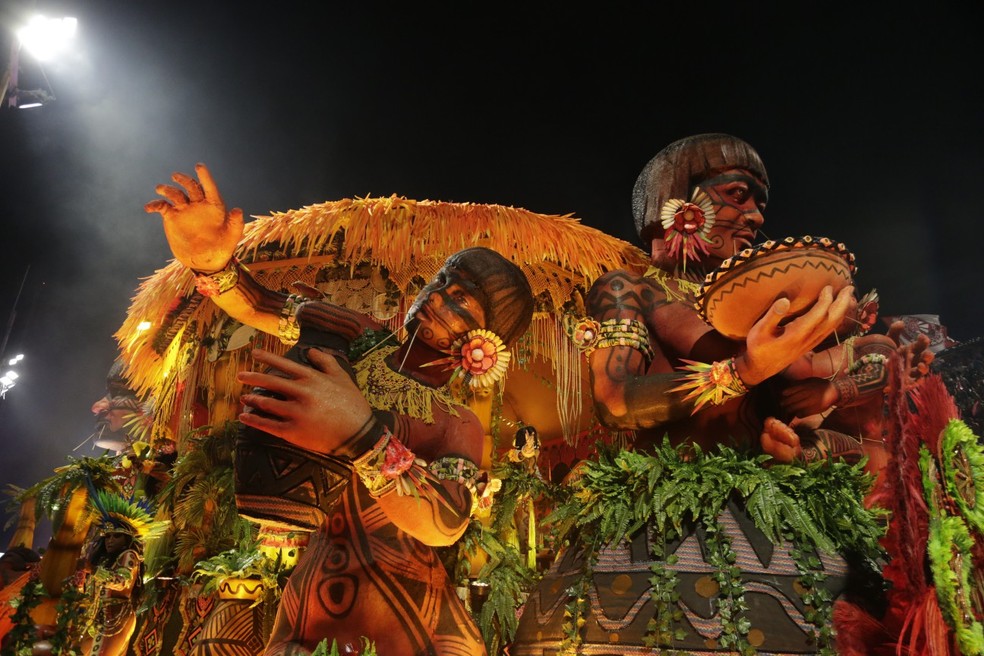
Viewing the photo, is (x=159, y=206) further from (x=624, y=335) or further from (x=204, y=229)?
(x=624, y=335)

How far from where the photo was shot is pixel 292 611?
1.92 metres

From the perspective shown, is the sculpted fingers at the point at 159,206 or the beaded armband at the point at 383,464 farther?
the sculpted fingers at the point at 159,206

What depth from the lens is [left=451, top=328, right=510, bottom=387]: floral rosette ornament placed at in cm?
221

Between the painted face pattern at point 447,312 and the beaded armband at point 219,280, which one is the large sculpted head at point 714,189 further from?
the beaded armband at point 219,280

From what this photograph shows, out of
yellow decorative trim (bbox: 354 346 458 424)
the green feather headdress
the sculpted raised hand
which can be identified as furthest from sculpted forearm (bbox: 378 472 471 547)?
the green feather headdress

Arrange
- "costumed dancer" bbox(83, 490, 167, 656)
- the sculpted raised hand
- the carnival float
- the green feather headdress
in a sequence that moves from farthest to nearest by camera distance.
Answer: "costumed dancer" bbox(83, 490, 167, 656)
the green feather headdress
the sculpted raised hand
the carnival float

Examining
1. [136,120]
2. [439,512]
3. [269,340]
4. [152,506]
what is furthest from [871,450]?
[136,120]

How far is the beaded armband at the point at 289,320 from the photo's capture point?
2.55 meters

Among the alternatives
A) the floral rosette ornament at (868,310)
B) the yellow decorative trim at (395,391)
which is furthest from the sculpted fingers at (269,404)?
the floral rosette ornament at (868,310)

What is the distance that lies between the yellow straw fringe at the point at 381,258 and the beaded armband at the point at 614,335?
Result: 7.75 ft

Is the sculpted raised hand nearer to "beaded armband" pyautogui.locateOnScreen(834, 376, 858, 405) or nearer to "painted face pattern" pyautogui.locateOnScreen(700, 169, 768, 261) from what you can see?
"painted face pattern" pyautogui.locateOnScreen(700, 169, 768, 261)

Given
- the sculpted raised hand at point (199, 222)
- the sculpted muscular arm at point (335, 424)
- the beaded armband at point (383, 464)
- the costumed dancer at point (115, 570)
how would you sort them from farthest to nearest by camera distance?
the costumed dancer at point (115, 570) < the sculpted raised hand at point (199, 222) < the beaded armband at point (383, 464) < the sculpted muscular arm at point (335, 424)

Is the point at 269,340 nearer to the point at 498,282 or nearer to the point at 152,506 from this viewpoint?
the point at 152,506

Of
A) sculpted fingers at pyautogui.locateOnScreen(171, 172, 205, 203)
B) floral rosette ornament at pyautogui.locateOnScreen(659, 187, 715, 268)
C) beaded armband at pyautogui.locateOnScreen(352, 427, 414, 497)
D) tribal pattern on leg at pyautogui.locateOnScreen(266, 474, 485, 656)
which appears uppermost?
floral rosette ornament at pyautogui.locateOnScreen(659, 187, 715, 268)
